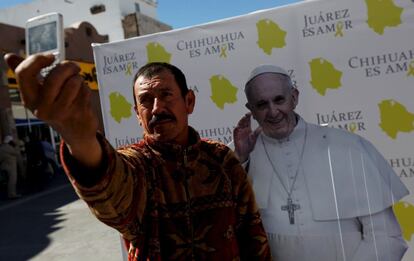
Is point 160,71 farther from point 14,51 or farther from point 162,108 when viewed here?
point 14,51

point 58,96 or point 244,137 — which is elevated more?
point 58,96

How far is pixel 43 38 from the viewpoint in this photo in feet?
6.43

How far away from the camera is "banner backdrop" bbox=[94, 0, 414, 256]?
2332 millimetres

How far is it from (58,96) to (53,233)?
5889mm

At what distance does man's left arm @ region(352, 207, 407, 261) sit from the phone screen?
6.28 ft

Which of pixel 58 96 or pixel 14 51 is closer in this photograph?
pixel 58 96

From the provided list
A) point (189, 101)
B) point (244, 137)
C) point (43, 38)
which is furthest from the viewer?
point (244, 137)

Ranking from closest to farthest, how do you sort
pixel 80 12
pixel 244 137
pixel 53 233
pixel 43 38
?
1. pixel 43 38
2. pixel 244 137
3. pixel 53 233
4. pixel 80 12

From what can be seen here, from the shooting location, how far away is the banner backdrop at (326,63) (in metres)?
2.33

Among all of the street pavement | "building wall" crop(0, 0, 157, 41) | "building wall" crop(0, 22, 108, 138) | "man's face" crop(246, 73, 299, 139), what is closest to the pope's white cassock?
"man's face" crop(246, 73, 299, 139)

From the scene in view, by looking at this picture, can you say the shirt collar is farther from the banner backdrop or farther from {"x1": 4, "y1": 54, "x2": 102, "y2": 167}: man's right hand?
{"x1": 4, "y1": 54, "x2": 102, "y2": 167}: man's right hand

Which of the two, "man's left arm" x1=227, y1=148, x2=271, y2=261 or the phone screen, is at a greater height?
the phone screen

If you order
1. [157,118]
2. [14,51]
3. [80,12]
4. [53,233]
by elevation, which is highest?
[80,12]

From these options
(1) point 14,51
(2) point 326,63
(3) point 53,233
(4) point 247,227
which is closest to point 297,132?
(2) point 326,63
